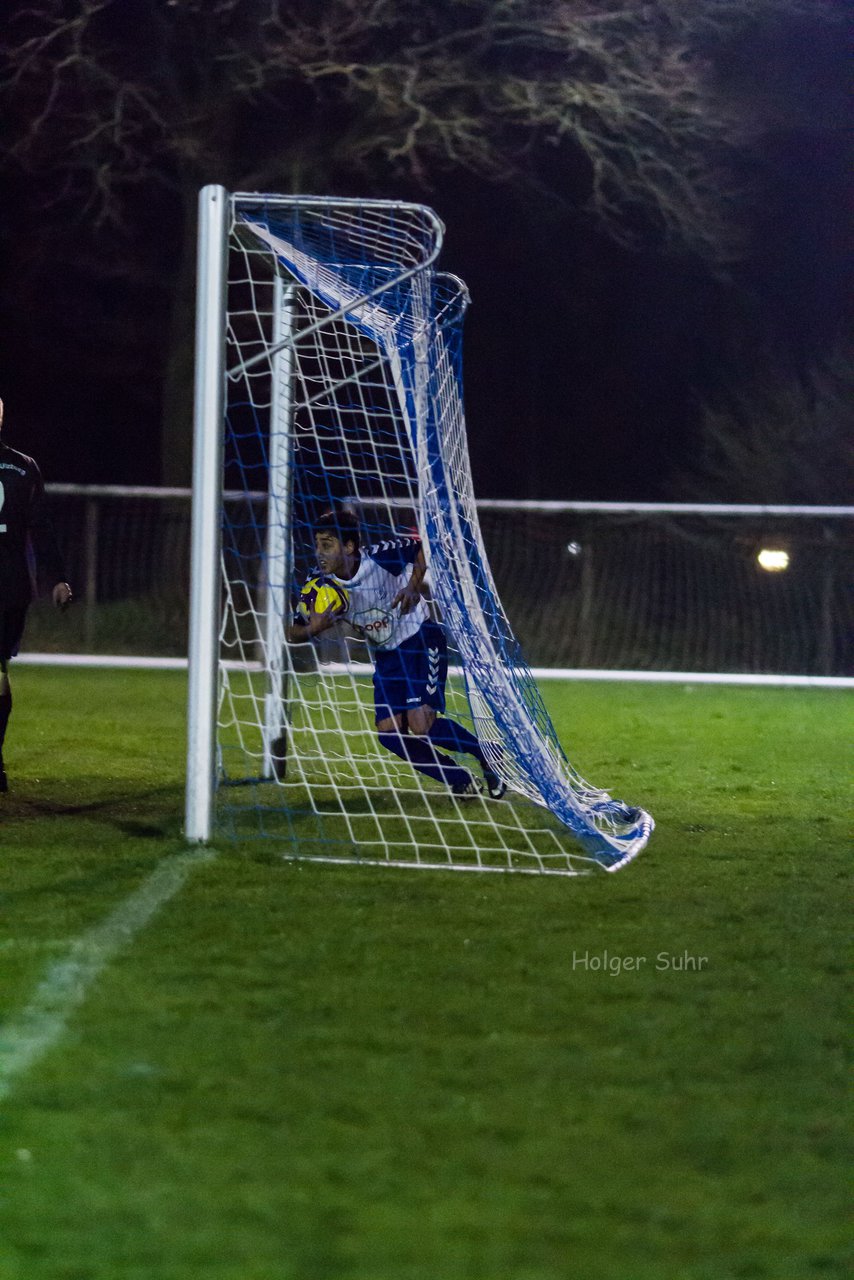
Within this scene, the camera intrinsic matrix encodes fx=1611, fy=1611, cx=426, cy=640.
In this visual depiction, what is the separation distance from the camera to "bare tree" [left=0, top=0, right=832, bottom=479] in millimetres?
19156

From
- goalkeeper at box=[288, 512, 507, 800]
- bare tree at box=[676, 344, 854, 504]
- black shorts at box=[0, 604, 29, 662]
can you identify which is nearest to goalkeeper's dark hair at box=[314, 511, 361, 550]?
goalkeeper at box=[288, 512, 507, 800]

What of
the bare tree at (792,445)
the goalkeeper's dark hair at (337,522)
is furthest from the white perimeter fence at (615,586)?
the goalkeeper's dark hair at (337,522)

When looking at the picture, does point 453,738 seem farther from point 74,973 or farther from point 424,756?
point 74,973

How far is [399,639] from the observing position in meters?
7.94

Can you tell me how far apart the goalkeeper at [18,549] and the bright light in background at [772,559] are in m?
12.7

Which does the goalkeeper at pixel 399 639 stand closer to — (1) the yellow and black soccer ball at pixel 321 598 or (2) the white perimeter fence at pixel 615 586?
(1) the yellow and black soccer ball at pixel 321 598

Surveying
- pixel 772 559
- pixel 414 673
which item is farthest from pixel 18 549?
pixel 772 559

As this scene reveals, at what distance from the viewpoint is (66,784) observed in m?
8.60

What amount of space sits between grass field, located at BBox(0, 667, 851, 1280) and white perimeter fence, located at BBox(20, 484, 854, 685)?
37.2 feet

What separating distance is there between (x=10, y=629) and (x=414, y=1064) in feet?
14.9

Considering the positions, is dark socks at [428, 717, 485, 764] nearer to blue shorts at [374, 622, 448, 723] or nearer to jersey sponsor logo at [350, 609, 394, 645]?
blue shorts at [374, 622, 448, 723]

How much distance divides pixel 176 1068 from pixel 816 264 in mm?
28605

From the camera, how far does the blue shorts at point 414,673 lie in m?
7.86

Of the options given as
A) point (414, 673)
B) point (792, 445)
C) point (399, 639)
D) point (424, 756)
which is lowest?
point (424, 756)
